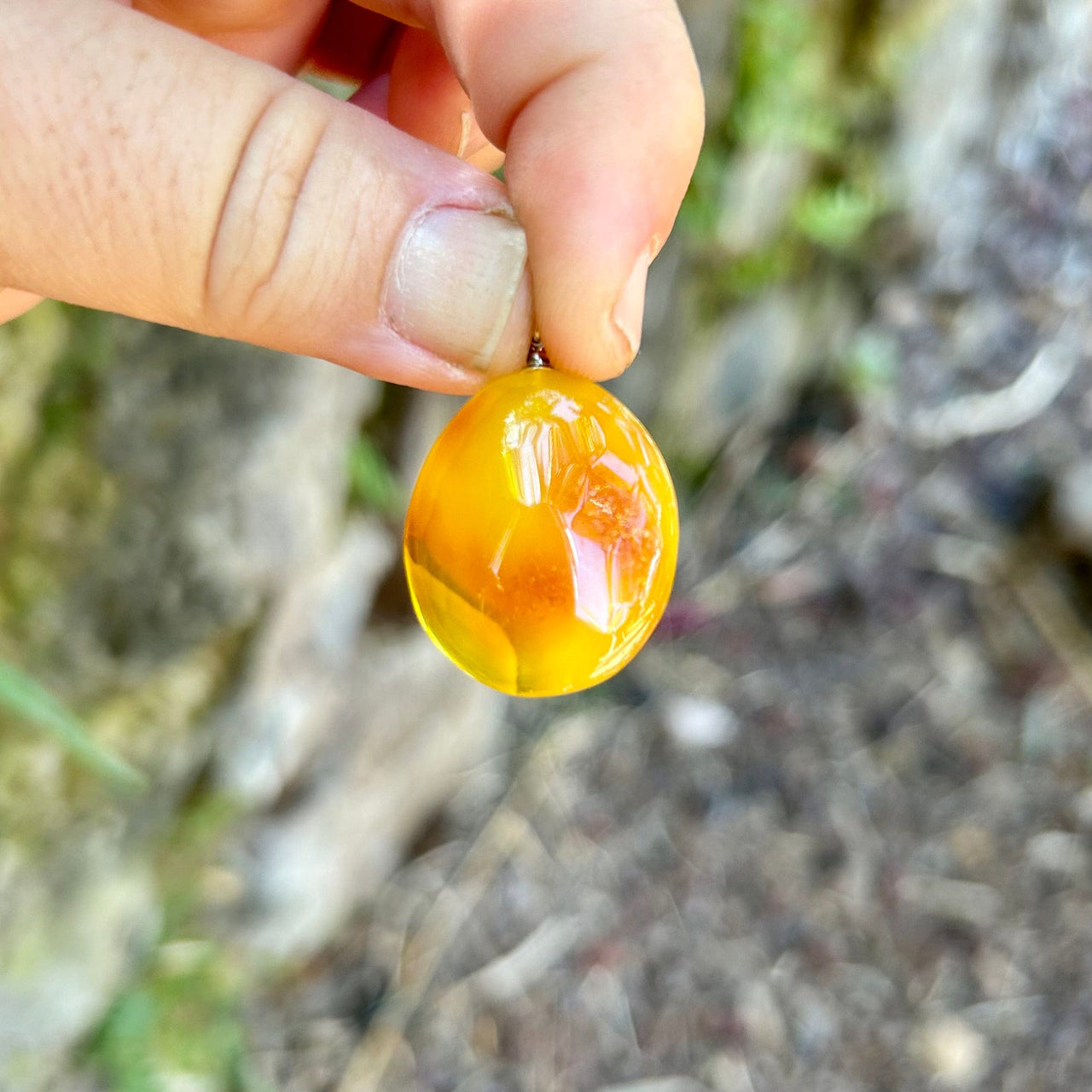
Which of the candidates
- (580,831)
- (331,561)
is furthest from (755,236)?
(580,831)

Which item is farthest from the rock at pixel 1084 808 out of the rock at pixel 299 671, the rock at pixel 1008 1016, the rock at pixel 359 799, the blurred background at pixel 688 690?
the rock at pixel 299 671

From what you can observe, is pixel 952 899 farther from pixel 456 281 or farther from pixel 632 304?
pixel 456 281

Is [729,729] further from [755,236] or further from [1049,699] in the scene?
[755,236]

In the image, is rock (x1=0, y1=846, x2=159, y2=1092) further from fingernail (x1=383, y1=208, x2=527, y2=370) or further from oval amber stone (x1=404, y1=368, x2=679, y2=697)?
fingernail (x1=383, y1=208, x2=527, y2=370)

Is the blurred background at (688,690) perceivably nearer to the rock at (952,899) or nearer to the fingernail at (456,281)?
the rock at (952,899)

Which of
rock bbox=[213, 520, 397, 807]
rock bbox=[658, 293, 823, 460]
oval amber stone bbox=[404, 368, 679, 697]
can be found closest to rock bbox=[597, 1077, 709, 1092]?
rock bbox=[213, 520, 397, 807]

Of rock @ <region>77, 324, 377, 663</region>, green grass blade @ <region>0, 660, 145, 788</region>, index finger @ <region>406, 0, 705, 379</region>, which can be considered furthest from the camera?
rock @ <region>77, 324, 377, 663</region>
